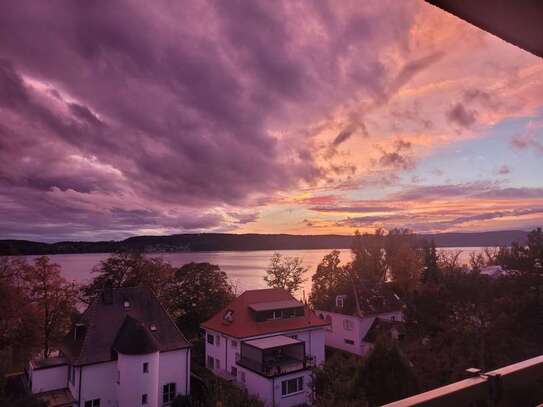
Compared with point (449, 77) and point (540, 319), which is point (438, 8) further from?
point (540, 319)

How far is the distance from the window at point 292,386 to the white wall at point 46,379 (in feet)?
40.6

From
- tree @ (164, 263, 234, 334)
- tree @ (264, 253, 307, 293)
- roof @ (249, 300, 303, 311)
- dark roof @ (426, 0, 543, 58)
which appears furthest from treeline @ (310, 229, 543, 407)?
tree @ (264, 253, 307, 293)

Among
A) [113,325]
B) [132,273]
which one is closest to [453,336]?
[113,325]

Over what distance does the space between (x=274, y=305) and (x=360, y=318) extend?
7374 millimetres

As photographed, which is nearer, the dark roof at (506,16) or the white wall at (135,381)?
the dark roof at (506,16)

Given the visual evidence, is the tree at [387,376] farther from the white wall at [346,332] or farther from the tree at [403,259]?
the tree at [403,259]

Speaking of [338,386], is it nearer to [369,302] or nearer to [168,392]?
[168,392]

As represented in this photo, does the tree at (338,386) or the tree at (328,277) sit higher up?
the tree at (328,277)

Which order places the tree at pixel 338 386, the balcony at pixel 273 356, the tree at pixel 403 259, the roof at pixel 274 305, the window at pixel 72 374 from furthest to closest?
the tree at pixel 403 259
the roof at pixel 274 305
the balcony at pixel 273 356
the window at pixel 72 374
the tree at pixel 338 386

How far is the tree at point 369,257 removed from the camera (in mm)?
40812

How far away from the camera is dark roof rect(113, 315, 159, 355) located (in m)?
20.4

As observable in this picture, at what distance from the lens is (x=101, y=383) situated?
20.7m

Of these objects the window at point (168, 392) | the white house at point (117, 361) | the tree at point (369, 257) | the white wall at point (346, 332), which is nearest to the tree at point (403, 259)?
the tree at point (369, 257)

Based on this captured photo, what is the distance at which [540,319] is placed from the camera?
13.9 metres
